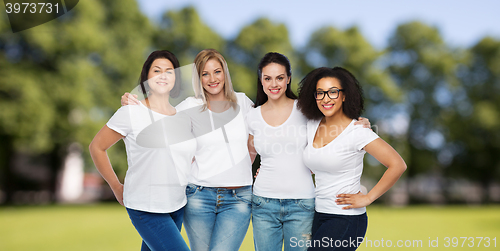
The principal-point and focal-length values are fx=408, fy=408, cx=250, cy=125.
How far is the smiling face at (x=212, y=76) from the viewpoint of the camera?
400 centimetres

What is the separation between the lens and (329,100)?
145 inches

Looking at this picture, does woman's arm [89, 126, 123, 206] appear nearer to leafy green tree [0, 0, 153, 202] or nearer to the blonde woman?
the blonde woman

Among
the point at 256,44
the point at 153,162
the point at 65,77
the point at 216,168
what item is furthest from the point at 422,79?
the point at 153,162

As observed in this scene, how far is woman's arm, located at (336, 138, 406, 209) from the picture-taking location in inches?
135

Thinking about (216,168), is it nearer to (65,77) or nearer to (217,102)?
(217,102)

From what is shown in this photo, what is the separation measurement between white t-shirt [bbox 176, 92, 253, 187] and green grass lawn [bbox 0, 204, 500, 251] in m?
7.20

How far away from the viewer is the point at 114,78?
23.6 metres

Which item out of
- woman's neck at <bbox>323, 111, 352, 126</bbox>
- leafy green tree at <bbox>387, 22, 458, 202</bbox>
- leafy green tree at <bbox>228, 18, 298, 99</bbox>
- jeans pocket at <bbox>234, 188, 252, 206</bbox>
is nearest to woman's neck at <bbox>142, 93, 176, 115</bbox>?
jeans pocket at <bbox>234, 188, 252, 206</bbox>

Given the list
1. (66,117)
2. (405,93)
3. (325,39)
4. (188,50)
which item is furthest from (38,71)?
(405,93)

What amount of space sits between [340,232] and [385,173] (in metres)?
0.63

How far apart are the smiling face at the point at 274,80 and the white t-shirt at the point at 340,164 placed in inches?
27.0

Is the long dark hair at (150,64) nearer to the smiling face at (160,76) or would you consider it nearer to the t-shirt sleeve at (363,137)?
the smiling face at (160,76)

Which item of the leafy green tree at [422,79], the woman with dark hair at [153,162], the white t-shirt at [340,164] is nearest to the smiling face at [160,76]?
the woman with dark hair at [153,162]

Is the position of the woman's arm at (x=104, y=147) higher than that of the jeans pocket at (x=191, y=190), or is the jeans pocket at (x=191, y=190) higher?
the woman's arm at (x=104, y=147)
